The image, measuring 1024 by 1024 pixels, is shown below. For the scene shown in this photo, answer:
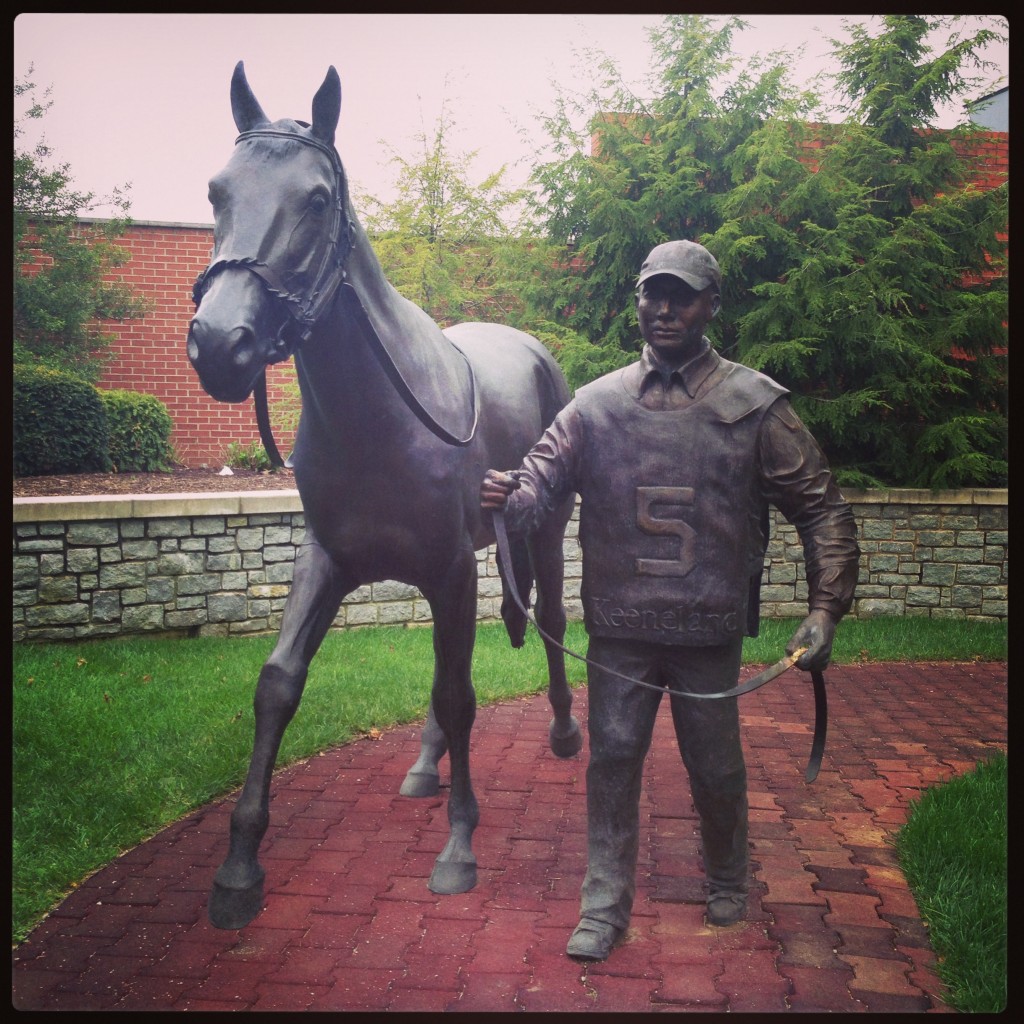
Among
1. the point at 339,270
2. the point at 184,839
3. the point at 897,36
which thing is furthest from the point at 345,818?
the point at 897,36

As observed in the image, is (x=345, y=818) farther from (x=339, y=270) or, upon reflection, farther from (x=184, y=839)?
(x=339, y=270)

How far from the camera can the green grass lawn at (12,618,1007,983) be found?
12.5 ft

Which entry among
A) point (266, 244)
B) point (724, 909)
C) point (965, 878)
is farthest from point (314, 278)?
point (965, 878)

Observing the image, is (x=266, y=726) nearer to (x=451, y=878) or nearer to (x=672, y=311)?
(x=451, y=878)

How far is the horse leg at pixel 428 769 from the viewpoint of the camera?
4.45m

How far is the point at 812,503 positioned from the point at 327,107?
182cm

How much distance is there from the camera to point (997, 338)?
7445mm

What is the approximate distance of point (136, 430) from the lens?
770cm

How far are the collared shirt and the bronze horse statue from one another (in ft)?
1.14

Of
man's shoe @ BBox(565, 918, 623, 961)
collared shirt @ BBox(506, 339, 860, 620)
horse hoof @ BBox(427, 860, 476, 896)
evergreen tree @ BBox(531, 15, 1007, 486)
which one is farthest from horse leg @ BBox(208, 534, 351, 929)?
evergreen tree @ BBox(531, 15, 1007, 486)

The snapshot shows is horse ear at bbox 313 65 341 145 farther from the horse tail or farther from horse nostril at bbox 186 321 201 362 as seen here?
the horse tail

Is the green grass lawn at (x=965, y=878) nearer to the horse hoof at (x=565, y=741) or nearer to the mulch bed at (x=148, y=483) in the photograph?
the horse hoof at (x=565, y=741)

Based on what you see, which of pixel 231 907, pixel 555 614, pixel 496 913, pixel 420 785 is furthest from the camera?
pixel 555 614

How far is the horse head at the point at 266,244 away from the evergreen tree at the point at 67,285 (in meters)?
3.33
